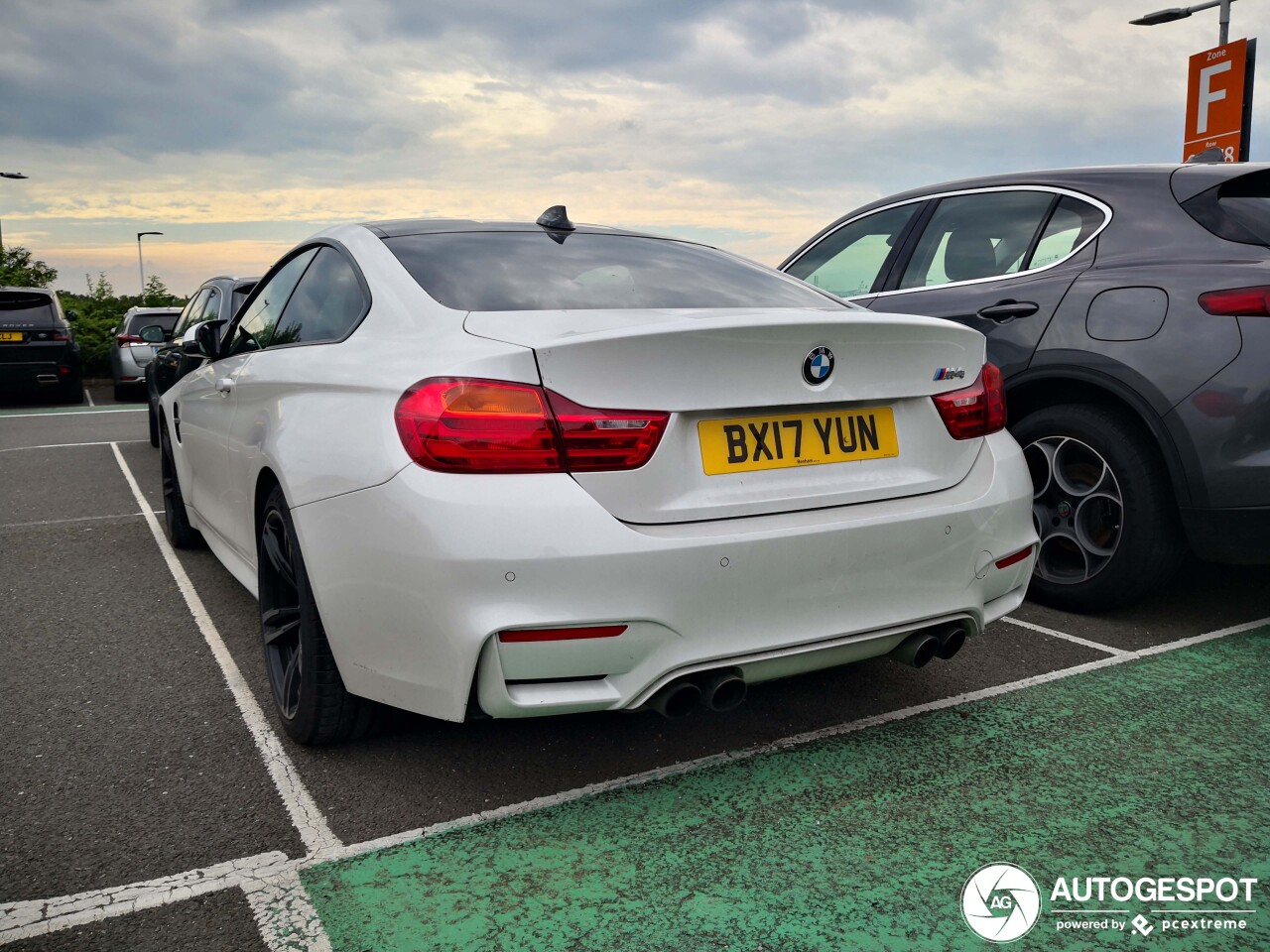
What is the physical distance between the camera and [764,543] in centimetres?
242

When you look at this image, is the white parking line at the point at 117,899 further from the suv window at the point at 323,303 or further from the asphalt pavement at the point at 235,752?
the suv window at the point at 323,303

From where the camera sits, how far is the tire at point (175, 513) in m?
5.50

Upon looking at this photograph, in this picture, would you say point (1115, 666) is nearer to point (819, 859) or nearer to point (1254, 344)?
point (1254, 344)

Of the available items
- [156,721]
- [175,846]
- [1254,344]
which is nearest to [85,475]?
[156,721]

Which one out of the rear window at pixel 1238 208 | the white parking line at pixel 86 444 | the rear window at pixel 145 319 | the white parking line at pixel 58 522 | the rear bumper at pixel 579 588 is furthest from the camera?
the rear window at pixel 145 319

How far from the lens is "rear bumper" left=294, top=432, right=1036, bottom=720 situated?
2273 mm

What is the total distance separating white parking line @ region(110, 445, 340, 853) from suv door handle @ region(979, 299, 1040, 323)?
3.09m

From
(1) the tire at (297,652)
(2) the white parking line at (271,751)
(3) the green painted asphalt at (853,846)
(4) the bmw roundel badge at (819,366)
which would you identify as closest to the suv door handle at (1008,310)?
(3) the green painted asphalt at (853,846)

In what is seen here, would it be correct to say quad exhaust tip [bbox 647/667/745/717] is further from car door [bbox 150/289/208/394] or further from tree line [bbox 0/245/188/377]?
tree line [bbox 0/245/188/377]

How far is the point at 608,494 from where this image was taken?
233cm

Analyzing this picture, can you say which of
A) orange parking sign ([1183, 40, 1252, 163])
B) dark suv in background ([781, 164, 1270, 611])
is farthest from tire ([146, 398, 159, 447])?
orange parking sign ([1183, 40, 1252, 163])

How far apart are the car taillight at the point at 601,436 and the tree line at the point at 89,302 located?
1381 cm

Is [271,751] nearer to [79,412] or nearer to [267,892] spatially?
[267,892]

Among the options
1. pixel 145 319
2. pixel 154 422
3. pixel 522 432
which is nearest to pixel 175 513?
pixel 522 432
